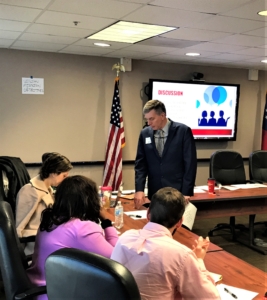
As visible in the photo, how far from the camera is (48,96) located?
5.44 metres

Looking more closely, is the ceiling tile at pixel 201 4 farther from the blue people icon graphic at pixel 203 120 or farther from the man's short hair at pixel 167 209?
the blue people icon graphic at pixel 203 120

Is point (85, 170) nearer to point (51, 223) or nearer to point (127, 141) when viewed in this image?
point (127, 141)

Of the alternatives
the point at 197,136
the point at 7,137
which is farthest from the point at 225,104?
the point at 7,137

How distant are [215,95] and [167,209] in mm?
4946

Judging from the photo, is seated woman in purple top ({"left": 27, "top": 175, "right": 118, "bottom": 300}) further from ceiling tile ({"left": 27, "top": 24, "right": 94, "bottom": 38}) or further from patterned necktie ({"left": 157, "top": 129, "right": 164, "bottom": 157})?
ceiling tile ({"left": 27, "top": 24, "right": 94, "bottom": 38})

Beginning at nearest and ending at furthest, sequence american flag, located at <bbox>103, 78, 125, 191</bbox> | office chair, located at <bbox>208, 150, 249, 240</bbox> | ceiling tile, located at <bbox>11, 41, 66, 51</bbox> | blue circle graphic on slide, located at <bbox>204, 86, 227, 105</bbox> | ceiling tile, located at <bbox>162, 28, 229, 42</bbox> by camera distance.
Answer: ceiling tile, located at <bbox>162, 28, 229, 42</bbox>
ceiling tile, located at <bbox>11, 41, 66, 51</bbox>
office chair, located at <bbox>208, 150, 249, 240</bbox>
american flag, located at <bbox>103, 78, 125, 191</bbox>
blue circle graphic on slide, located at <bbox>204, 86, 227, 105</bbox>

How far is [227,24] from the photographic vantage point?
11.9 ft

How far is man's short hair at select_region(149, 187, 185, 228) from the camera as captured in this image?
67.2 inches

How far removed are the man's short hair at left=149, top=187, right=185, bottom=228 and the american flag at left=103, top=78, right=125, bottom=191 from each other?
398cm

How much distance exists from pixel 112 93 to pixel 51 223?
4.10m

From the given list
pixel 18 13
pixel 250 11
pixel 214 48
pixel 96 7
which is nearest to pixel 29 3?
pixel 18 13

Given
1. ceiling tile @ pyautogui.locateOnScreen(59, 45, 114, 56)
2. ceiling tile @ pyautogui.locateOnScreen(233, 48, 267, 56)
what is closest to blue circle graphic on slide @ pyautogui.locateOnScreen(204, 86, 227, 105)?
ceiling tile @ pyautogui.locateOnScreen(233, 48, 267, 56)

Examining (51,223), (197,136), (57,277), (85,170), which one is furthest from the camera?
(197,136)

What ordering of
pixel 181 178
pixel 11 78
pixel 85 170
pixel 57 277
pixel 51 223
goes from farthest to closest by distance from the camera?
pixel 85 170, pixel 11 78, pixel 181 178, pixel 51 223, pixel 57 277
